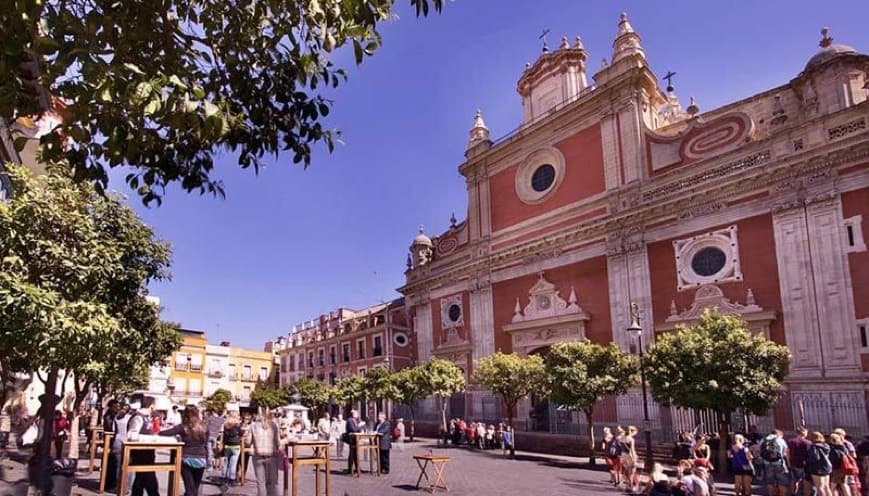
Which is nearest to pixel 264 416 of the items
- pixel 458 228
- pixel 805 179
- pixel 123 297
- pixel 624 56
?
pixel 123 297

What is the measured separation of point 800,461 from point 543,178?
18.0 m

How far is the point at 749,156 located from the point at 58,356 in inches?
797

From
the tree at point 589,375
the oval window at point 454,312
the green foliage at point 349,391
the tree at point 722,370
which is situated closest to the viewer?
the tree at point 722,370

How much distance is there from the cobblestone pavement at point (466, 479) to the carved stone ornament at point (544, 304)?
709 cm

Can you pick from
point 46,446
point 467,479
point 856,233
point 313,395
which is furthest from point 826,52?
point 313,395

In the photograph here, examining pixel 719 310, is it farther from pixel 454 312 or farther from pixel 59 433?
pixel 59 433

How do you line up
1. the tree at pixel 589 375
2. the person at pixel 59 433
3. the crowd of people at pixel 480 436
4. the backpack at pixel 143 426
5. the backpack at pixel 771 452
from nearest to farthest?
the backpack at pixel 143 426 < the backpack at pixel 771 452 < the person at pixel 59 433 < the tree at pixel 589 375 < the crowd of people at pixel 480 436

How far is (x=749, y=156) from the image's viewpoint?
20.5 meters

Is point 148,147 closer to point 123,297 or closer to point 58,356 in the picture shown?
point 58,356

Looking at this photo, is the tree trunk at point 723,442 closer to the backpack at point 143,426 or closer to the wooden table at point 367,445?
the wooden table at point 367,445

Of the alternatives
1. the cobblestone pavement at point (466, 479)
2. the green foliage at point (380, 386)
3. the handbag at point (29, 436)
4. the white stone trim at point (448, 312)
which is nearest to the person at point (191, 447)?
the cobblestone pavement at point (466, 479)

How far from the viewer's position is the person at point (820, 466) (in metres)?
11.0

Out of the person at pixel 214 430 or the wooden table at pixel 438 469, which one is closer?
the wooden table at pixel 438 469

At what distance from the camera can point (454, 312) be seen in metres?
31.2
